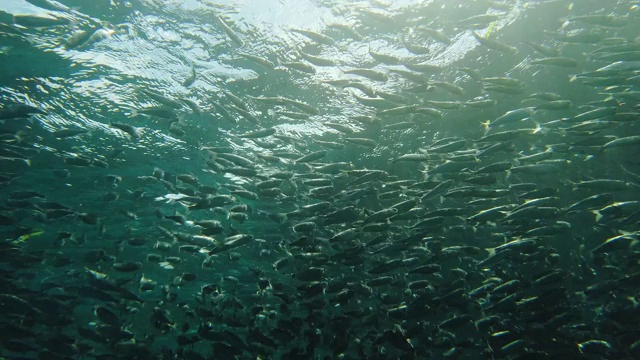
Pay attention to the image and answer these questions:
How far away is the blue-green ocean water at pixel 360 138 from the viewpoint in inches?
338

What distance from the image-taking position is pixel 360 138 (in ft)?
29.8

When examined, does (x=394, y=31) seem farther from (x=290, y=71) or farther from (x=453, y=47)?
(x=290, y=71)

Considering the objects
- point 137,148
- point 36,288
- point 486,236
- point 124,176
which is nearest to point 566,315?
point 486,236

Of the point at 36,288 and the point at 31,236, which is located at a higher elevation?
the point at 31,236

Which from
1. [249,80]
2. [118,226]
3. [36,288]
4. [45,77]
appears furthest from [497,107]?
[36,288]

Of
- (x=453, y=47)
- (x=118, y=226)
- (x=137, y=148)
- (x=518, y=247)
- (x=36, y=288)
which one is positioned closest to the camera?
(x=518, y=247)

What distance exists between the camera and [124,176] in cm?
1536

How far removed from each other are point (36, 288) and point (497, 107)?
3124 cm

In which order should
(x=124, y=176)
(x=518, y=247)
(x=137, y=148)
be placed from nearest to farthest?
(x=518, y=247) → (x=137, y=148) → (x=124, y=176)

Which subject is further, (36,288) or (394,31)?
(36,288)

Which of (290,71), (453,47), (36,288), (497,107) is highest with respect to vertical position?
(453,47)

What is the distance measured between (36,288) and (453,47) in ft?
101

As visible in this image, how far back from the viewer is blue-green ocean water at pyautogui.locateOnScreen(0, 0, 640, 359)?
8578mm

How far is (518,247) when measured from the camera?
903cm
